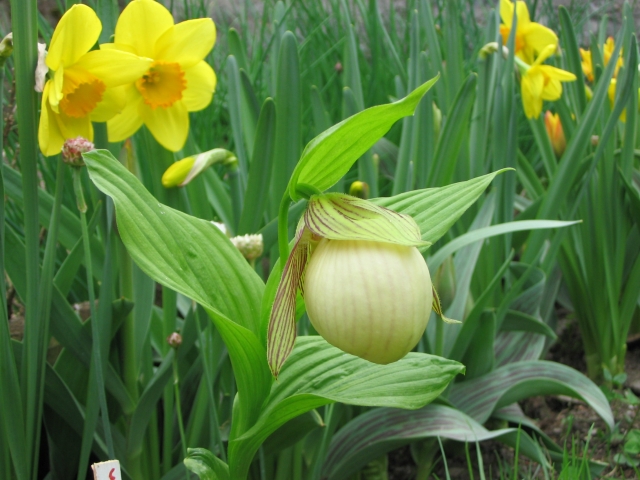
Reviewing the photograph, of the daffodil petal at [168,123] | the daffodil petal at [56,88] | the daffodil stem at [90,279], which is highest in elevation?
the daffodil petal at [56,88]

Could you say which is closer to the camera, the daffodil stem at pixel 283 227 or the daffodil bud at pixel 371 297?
the daffodil bud at pixel 371 297

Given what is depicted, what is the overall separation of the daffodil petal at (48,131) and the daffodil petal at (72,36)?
3 cm

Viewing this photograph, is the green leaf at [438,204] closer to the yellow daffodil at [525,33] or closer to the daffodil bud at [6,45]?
the daffodil bud at [6,45]

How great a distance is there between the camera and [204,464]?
0.62 meters

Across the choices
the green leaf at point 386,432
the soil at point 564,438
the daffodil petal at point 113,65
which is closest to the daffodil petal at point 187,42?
the daffodil petal at point 113,65

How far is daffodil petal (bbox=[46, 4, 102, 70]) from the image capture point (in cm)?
58

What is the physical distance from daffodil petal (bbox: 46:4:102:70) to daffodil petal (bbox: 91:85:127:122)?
0.17 feet

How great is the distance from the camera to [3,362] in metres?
0.67

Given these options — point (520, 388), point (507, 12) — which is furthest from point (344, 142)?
point (507, 12)

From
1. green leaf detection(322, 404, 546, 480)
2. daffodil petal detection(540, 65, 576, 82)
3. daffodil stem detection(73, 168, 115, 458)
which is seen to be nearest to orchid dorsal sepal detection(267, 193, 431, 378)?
daffodil stem detection(73, 168, 115, 458)

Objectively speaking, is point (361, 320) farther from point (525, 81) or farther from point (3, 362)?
point (525, 81)

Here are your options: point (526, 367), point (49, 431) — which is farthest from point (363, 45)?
point (49, 431)

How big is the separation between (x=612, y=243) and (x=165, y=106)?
883 mm

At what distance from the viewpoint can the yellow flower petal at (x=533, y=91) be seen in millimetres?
1159
